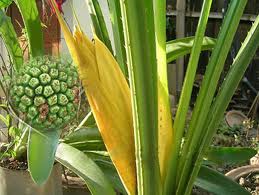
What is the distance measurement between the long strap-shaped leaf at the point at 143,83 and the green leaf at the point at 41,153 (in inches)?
7.9

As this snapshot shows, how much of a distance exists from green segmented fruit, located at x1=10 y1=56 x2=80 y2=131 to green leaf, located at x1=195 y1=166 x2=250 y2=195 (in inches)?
18.5

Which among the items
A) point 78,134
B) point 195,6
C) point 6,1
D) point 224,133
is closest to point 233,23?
point 6,1

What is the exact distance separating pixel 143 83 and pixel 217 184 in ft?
1.74

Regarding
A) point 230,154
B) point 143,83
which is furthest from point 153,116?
point 230,154

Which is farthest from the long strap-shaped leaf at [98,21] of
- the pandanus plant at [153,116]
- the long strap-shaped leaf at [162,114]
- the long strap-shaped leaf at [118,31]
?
the long strap-shaped leaf at [162,114]

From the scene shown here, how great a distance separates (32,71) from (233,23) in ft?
1.18

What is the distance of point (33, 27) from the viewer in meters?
1.32

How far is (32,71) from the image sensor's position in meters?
0.82

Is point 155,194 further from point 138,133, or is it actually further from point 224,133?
point 224,133

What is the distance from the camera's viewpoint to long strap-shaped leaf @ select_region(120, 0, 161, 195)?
705mm

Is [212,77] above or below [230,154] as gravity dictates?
above

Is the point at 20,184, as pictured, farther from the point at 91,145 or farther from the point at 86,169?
the point at 86,169

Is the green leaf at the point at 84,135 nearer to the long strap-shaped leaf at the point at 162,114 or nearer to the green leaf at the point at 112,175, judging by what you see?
the green leaf at the point at 112,175

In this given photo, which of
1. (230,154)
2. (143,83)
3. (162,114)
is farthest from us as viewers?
(230,154)
